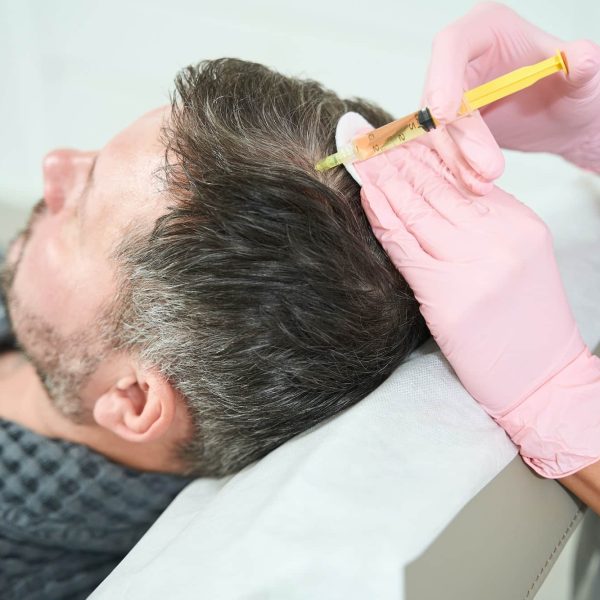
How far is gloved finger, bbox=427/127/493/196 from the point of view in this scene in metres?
0.86

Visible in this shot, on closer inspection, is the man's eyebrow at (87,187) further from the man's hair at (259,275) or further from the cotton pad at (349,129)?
the cotton pad at (349,129)

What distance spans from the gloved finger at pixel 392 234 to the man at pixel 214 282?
0.04 meters

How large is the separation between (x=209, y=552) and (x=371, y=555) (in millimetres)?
205

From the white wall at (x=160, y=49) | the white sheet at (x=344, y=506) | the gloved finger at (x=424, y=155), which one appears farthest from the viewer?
the white wall at (x=160, y=49)

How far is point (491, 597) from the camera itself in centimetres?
78

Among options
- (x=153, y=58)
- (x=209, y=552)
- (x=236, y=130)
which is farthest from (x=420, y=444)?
(x=153, y=58)

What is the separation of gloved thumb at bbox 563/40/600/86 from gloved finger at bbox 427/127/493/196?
207mm

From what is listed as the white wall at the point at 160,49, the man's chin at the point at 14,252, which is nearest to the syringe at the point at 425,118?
the man's chin at the point at 14,252

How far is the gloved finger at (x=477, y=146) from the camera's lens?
0.84 meters

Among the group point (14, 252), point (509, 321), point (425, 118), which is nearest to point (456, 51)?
point (425, 118)

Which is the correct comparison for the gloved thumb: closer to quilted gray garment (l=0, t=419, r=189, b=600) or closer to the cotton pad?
the cotton pad

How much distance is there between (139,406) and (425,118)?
0.57 meters

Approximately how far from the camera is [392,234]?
0.88 meters

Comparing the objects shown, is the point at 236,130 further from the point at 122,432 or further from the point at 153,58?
the point at 153,58
